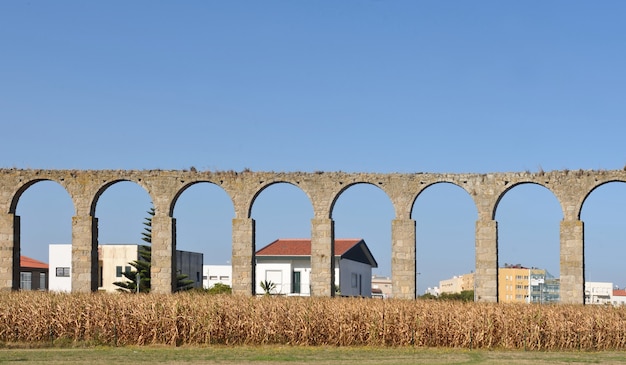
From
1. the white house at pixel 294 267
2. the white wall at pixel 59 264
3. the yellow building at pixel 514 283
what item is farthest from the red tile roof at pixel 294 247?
the yellow building at pixel 514 283

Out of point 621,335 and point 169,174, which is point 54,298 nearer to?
point 169,174

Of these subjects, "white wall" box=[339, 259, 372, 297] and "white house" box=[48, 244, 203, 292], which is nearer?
"white wall" box=[339, 259, 372, 297]

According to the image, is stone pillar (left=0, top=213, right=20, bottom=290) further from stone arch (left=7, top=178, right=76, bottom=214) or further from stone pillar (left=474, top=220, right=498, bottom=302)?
stone pillar (left=474, top=220, right=498, bottom=302)

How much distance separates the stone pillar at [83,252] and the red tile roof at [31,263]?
30034mm

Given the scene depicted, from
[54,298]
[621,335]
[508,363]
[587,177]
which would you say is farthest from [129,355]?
[587,177]

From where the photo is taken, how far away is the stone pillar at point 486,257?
38.2m

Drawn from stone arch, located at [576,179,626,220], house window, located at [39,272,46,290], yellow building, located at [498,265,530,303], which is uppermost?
stone arch, located at [576,179,626,220]

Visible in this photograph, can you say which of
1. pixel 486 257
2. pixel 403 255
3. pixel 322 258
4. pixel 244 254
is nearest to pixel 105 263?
pixel 244 254

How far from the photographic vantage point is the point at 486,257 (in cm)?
3844

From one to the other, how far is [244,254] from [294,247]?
2968 centimetres

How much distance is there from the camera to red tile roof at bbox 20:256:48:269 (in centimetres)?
6906

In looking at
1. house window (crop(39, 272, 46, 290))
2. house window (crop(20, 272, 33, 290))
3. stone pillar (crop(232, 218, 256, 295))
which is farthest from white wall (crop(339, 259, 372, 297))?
stone pillar (crop(232, 218, 256, 295))

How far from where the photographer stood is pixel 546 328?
26.6 meters

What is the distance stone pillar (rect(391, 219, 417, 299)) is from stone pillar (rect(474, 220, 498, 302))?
258 cm
